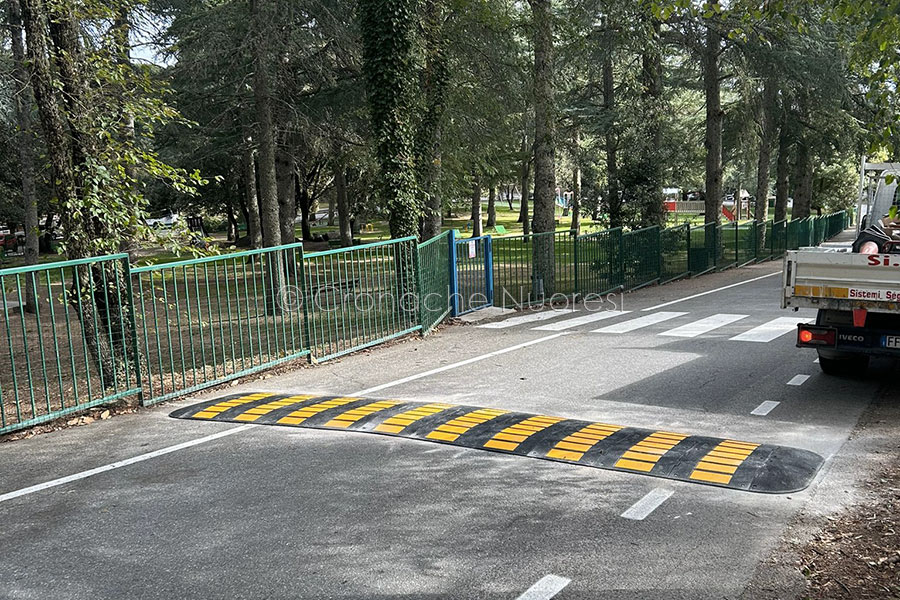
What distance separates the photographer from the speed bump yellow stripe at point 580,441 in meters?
6.52

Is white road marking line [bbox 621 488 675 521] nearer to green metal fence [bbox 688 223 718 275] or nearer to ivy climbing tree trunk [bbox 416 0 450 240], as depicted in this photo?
ivy climbing tree trunk [bbox 416 0 450 240]

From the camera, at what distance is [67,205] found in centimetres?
882

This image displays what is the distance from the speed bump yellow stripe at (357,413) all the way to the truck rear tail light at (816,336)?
176 inches

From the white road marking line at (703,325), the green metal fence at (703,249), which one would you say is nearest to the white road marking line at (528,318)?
the white road marking line at (703,325)

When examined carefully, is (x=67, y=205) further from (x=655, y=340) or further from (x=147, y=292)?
(x=655, y=340)

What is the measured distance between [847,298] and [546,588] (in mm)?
5579

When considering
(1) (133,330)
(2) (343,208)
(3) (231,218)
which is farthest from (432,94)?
(3) (231,218)

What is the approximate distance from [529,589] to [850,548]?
2062mm

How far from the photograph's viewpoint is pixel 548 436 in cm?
704

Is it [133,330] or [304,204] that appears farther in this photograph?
[304,204]

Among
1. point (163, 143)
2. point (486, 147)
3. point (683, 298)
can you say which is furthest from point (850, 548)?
point (163, 143)

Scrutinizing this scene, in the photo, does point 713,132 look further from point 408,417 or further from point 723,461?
point 723,461

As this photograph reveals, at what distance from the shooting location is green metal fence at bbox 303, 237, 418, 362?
11.0 meters

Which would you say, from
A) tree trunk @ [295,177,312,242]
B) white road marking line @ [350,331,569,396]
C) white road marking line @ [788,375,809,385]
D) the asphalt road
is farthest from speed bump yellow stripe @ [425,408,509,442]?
tree trunk @ [295,177,312,242]
